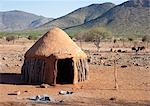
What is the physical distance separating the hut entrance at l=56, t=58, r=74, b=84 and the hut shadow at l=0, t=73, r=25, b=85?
2.01m

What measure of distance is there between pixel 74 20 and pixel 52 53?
172 meters

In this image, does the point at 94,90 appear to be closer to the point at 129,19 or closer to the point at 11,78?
the point at 11,78

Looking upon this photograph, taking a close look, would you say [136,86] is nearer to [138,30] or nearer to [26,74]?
[26,74]

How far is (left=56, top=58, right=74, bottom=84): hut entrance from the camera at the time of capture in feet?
68.3

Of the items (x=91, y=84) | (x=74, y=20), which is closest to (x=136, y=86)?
(x=91, y=84)

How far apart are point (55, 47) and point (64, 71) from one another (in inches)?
74.5

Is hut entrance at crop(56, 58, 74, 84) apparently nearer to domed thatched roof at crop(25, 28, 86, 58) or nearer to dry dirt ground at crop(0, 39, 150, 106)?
domed thatched roof at crop(25, 28, 86, 58)

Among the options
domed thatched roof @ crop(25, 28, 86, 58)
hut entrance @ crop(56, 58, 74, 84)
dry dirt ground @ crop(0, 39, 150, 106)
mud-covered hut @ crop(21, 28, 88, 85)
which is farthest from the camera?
hut entrance @ crop(56, 58, 74, 84)

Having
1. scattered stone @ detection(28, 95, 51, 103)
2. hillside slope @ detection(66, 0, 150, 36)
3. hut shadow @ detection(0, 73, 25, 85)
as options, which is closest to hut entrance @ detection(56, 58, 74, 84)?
hut shadow @ detection(0, 73, 25, 85)

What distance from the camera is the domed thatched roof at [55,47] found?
65.8 ft

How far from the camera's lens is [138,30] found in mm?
116500

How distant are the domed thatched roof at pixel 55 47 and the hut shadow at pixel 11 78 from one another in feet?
4.73

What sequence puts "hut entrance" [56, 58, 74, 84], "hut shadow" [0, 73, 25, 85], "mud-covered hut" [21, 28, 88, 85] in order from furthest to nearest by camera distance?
"hut entrance" [56, 58, 74, 84]
"hut shadow" [0, 73, 25, 85]
"mud-covered hut" [21, 28, 88, 85]

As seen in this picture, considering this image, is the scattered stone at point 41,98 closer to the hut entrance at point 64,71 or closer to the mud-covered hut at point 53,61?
the mud-covered hut at point 53,61
